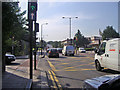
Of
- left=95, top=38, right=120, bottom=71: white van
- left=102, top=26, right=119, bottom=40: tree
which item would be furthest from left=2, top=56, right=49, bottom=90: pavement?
left=102, top=26, right=119, bottom=40: tree

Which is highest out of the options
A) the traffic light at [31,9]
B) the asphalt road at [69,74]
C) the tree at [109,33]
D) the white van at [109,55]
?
the tree at [109,33]

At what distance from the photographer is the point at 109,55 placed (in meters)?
9.34

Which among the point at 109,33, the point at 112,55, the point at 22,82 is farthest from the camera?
the point at 109,33

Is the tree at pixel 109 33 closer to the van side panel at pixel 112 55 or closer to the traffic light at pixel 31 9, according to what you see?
the van side panel at pixel 112 55

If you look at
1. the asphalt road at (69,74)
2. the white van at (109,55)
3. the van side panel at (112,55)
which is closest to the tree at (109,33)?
the asphalt road at (69,74)

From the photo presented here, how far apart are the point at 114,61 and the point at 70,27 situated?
34.5 metres

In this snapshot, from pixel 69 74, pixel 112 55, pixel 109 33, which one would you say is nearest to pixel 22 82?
pixel 69 74

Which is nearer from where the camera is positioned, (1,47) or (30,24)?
(1,47)

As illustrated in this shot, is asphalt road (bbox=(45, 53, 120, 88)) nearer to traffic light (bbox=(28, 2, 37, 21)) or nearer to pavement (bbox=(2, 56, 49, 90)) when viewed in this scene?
pavement (bbox=(2, 56, 49, 90))

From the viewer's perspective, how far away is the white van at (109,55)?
28.1 ft

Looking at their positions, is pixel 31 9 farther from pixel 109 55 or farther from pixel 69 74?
pixel 109 55

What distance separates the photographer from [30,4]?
770cm

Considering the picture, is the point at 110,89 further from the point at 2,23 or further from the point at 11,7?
the point at 11,7

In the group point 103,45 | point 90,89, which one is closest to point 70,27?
point 103,45
